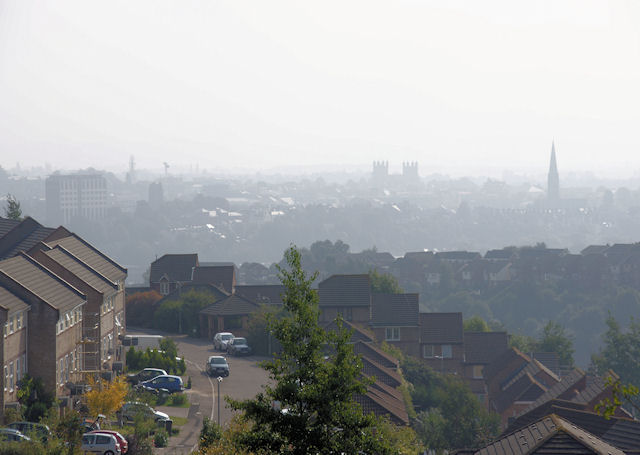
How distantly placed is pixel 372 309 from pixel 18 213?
Result: 26.9 meters

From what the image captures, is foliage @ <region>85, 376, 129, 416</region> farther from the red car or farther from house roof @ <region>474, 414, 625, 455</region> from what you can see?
house roof @ <region>474, 414, 625, 455</region>

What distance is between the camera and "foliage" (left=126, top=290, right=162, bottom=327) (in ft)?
206

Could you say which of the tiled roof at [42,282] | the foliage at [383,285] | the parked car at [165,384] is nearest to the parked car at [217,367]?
the parked car at [165,384]

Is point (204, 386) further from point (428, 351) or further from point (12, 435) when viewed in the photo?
point (428, 351)

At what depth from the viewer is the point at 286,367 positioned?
18281 millimetres

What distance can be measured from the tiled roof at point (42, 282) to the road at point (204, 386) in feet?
21.4

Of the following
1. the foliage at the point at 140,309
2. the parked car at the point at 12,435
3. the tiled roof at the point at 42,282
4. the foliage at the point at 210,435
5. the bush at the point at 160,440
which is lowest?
the foliage at the point at 140,309

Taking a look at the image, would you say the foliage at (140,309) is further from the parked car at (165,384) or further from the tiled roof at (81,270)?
the parked car at (165,384)

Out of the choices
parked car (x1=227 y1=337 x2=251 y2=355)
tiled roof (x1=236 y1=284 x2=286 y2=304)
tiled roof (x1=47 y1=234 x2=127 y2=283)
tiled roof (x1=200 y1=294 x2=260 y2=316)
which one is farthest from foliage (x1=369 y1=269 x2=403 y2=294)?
tiled roof (x1=47 y1=234 x2=127 y2=283)

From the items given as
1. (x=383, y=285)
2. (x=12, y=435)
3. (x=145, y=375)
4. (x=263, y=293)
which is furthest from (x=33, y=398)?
(x=383, y=285)

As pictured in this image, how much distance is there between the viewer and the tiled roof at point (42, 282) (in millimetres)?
35531

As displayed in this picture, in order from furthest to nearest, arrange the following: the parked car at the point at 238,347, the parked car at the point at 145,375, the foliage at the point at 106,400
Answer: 1. the parked car at the point at 238,347
2. the parked car at the point at 145,375
3. the foliage at the point at 106,400

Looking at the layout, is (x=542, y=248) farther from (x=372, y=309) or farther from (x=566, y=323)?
(x=372, y=309)

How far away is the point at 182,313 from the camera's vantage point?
6000 cm
